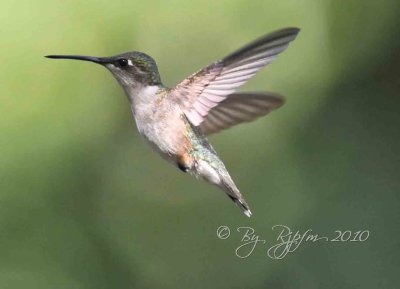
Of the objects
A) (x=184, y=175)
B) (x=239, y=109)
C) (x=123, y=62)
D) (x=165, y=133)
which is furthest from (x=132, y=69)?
(x=184, y=175)

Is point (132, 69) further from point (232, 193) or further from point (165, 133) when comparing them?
point (232, 193)

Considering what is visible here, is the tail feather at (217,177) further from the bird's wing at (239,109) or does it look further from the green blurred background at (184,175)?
the green blurred background at (184,175)

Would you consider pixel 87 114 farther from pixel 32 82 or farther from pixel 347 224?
pixel 347 224

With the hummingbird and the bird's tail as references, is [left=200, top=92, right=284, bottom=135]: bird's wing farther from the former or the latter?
the bird's tail

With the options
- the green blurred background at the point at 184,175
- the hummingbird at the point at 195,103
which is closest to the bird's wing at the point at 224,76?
the hummingbird at the point at 195,103

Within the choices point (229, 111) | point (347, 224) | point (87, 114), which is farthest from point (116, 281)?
point (229, 111)

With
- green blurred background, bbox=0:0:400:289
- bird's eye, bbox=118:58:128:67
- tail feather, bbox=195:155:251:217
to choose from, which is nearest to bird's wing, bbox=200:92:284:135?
tail feather, bbox=195:155:251:217
